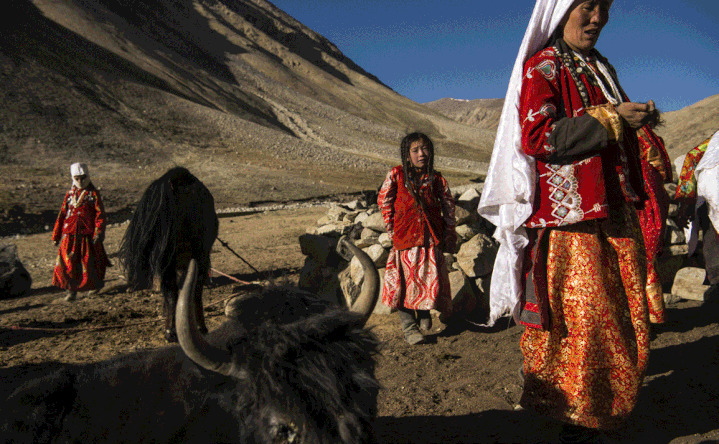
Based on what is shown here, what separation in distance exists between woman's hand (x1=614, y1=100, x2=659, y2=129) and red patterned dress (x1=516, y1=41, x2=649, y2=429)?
0.30 feet

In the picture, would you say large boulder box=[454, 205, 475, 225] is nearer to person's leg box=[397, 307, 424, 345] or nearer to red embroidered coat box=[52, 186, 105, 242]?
person's leg box=[397, 307, 424, 345]

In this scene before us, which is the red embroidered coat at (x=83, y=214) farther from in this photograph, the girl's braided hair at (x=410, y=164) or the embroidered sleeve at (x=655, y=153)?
the embroidered sleeve at (x=655, y=153)

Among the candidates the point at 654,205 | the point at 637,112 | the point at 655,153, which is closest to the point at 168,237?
the point at 637,112

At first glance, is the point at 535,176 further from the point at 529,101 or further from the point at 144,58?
the point at 144,58

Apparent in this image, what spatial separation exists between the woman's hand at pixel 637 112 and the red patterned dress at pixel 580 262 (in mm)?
91

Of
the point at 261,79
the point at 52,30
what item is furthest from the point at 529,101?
the point at 261,79

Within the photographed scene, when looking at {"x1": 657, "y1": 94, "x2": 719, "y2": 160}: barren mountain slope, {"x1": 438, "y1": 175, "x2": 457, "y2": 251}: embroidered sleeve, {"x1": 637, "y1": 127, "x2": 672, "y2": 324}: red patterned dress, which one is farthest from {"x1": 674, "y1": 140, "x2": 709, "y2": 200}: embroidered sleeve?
{"x1": 657, "y1": 94, "x2": 719, "y2": 160}: barren mountain slope

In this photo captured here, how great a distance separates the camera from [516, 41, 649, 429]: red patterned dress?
1939mm

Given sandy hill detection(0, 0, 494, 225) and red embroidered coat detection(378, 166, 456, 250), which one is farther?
sandy hill detection(0, 0, 494, 225)

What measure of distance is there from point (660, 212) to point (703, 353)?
3.95 ft

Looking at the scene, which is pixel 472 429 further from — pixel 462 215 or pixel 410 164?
pixel 462 215

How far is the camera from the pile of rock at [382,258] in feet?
15.6

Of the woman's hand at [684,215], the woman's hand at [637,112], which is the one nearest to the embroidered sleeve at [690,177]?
the woman's hand at [684,215]

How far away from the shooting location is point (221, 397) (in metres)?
1.54
